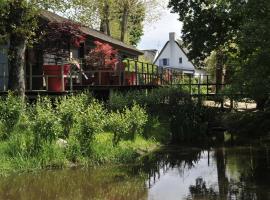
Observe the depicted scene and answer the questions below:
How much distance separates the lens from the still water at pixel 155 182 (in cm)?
1258

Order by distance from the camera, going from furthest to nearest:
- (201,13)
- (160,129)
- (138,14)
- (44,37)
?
(138,14), (201,13), (44,37), (160,129)

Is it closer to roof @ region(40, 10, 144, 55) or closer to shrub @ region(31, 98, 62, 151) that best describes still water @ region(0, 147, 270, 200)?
shrub @ region(31, 98, 62, 151)

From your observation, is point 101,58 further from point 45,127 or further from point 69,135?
→ point 45,127

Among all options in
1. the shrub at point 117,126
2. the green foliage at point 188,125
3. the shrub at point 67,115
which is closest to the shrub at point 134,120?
the shrub at point 117,126

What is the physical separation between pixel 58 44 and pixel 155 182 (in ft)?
41.0

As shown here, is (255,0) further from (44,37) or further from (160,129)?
(44,37)

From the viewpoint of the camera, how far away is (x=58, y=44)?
25.0 m

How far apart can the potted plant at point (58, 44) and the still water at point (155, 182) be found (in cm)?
740

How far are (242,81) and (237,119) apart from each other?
34.6ft

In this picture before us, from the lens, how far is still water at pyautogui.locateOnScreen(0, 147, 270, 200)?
12.6 metres

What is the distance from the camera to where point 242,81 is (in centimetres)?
1764

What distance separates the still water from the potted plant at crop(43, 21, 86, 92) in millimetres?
7401

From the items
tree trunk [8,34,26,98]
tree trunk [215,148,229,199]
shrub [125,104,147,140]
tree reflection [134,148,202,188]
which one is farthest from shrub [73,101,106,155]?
tree trunk [8,34,26,98]

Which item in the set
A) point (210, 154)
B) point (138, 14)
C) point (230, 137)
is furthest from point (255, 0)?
point (138, 14)
